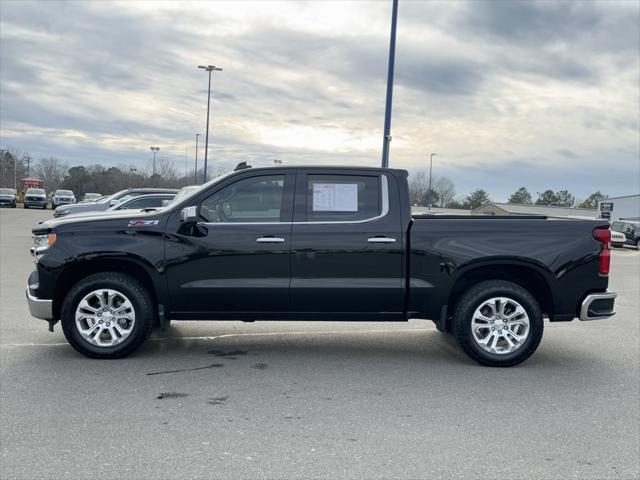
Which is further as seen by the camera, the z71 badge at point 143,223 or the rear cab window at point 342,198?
the rear cab window at point 342,198

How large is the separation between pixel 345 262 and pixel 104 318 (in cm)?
235

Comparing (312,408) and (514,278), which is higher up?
(514,278)

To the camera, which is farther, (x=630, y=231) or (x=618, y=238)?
(x=630, y=231)

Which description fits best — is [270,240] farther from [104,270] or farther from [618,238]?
[618,238]

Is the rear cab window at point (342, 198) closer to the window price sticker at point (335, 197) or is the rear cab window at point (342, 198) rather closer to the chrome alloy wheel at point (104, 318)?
the window price sticker at point (335, 197)

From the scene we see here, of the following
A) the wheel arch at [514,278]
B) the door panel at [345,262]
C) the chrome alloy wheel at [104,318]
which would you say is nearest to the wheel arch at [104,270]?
the chrome alloy wheel at [104,318]

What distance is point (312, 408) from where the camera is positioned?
4672 millimetres

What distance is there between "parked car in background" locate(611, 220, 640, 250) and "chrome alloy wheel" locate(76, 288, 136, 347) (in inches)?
1199

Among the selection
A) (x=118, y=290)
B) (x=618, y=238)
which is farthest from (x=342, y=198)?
(x=618, y=238)

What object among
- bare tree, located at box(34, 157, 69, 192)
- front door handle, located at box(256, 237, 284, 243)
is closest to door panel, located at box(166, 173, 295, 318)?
front door handle, located at box(256, 237, 284, 243)

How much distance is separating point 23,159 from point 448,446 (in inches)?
5601

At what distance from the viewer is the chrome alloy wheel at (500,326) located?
592 centimetres

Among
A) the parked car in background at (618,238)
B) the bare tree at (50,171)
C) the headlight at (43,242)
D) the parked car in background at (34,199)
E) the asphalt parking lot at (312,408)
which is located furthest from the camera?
the bare tree at (50,171)

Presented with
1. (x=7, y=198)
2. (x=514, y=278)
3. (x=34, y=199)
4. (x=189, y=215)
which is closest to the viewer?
(x=189, y=215)
